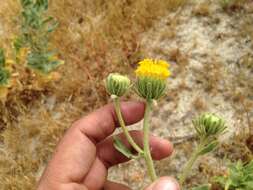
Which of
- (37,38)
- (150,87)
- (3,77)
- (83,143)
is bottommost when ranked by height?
(3,77)

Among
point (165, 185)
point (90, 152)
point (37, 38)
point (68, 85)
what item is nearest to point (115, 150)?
point (90, 152)

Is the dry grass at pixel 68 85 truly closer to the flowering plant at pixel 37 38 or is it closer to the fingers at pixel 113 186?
the flowering plant at pixel 37 38

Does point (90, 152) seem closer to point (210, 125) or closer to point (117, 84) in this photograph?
point (117, 84)

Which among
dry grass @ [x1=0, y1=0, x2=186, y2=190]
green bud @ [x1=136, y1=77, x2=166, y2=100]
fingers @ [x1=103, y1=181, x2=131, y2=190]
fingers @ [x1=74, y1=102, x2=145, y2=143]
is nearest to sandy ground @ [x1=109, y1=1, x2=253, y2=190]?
dry grass @ [x1=0, y1=0, x2=186, y2=190]

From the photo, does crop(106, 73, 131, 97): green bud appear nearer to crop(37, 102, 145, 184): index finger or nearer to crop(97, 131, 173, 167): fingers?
crop(37, 102, 145, 184): index finger

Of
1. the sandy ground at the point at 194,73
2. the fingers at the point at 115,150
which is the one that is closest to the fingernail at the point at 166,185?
the fingers at the point at 115,150
